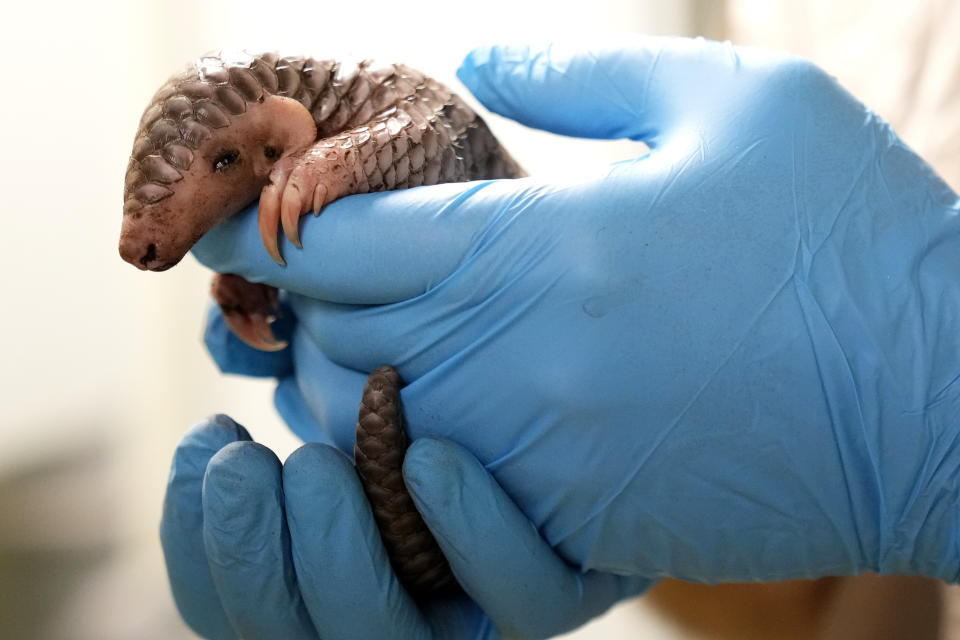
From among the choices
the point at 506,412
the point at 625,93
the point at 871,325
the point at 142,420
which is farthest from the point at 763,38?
the point at 142,420

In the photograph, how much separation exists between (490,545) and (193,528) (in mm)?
343

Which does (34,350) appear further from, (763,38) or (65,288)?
(763,38)

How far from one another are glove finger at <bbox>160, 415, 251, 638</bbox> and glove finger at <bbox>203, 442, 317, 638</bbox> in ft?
0.30

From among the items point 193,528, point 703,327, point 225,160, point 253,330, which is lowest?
point 193,528

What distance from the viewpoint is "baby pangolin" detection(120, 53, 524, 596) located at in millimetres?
685

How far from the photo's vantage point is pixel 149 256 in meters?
0.69

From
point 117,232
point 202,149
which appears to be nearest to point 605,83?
point 202,149

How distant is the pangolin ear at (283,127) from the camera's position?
0.74 meters

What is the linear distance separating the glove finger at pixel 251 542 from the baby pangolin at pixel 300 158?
9 centimetres

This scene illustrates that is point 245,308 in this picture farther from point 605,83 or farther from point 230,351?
point 605,83

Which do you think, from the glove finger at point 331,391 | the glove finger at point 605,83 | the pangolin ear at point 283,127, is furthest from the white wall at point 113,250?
the pangolin ear at point 283,127

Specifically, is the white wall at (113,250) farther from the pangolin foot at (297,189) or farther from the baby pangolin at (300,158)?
the pangolin foot at (297,189)

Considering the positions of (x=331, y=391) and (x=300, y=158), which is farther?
(x=331, y=391)

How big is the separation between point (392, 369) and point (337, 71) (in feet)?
1.01
